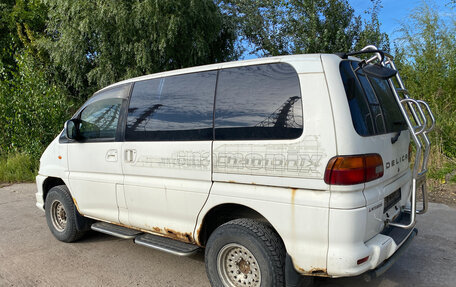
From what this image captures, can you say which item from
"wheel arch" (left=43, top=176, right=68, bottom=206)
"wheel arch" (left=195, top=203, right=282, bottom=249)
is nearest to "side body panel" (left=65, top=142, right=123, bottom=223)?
"wheel arch" (left=43, top=176, right=68, bottom=206)

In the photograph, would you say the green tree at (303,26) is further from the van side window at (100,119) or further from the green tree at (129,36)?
the van side window at (100,119)

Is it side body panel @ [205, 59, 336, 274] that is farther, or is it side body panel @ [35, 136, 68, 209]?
side body panel @ [35, 136, 68, 209]

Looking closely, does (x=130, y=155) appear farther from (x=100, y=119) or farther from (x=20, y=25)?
(x=20, y=25)

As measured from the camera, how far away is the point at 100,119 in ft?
13.0

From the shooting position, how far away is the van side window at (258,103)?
8.28 feet

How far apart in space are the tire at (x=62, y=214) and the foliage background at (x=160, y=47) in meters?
5.53

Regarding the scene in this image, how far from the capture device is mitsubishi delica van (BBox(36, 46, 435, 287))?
7.66ft

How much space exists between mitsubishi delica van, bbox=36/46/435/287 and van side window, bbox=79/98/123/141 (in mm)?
35

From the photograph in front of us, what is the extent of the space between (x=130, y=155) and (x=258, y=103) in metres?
1.57

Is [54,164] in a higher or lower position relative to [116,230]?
higher

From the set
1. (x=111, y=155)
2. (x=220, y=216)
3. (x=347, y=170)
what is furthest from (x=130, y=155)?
(x=347, y=170)

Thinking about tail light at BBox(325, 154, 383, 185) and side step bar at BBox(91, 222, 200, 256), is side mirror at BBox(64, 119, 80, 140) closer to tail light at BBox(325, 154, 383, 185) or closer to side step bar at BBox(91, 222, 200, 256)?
side step bar at BBox(91, 222, 200, 256)

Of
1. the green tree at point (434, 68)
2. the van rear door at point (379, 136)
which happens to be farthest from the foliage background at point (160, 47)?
the van rear door at point (379, 136)

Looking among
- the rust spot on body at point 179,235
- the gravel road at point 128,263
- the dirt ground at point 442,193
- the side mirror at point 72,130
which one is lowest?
the gravel road at point 128,263
